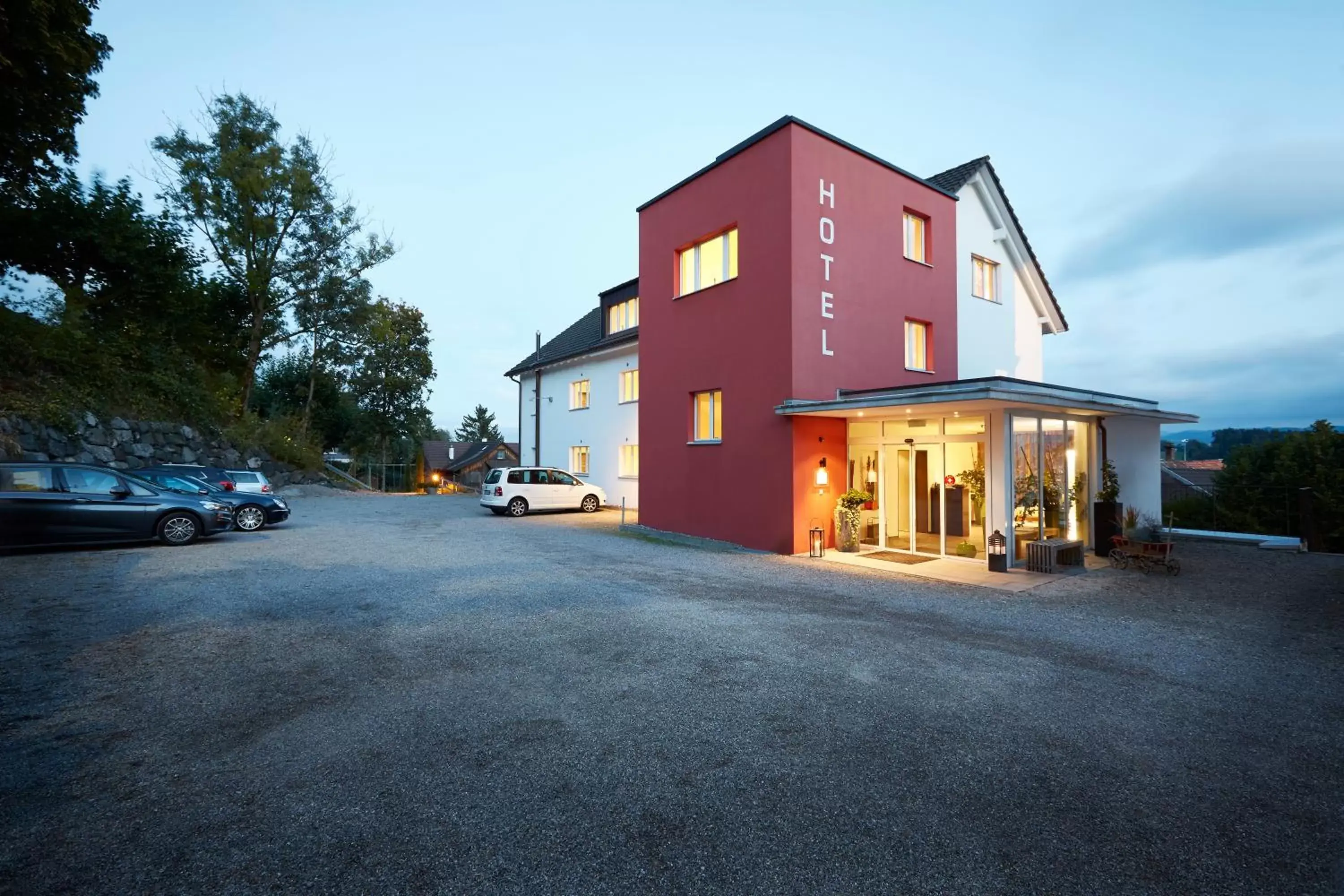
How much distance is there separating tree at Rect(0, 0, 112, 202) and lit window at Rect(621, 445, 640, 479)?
630 inches

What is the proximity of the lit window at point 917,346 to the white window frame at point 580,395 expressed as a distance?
12462 millimetres

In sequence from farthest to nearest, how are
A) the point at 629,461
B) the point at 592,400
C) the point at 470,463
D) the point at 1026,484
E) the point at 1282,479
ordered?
the point at 470,463, the point at 592,400, the point at 629,461, the point at 1282,479, the point at 1026,484

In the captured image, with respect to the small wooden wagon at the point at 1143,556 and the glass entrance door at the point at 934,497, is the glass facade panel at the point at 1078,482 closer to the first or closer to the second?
the small wooden wagon at the point at 1143,556

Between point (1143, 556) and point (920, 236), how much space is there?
338 inches

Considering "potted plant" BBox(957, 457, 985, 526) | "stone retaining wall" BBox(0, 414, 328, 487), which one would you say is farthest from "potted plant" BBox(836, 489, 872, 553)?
"stone retaining wall" BBox(0, 414, 328, 487)

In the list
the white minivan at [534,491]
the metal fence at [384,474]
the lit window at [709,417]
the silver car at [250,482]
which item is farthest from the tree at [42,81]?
the metal fence at [384,474]

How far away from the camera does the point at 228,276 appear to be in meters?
26.2

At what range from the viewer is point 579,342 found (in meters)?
25.5

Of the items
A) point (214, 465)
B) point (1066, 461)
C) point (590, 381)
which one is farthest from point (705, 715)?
point (214, 465)

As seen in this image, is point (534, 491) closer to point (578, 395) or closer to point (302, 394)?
point (578, 395)


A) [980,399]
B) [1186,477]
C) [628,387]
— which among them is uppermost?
[628,387]

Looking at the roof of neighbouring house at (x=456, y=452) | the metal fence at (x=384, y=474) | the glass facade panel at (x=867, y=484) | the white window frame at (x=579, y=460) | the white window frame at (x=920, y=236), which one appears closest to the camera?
the glass facade panel at (x=867, y=484)

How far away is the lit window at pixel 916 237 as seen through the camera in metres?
14.5

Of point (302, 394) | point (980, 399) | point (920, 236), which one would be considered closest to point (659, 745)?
point (980, 399)
